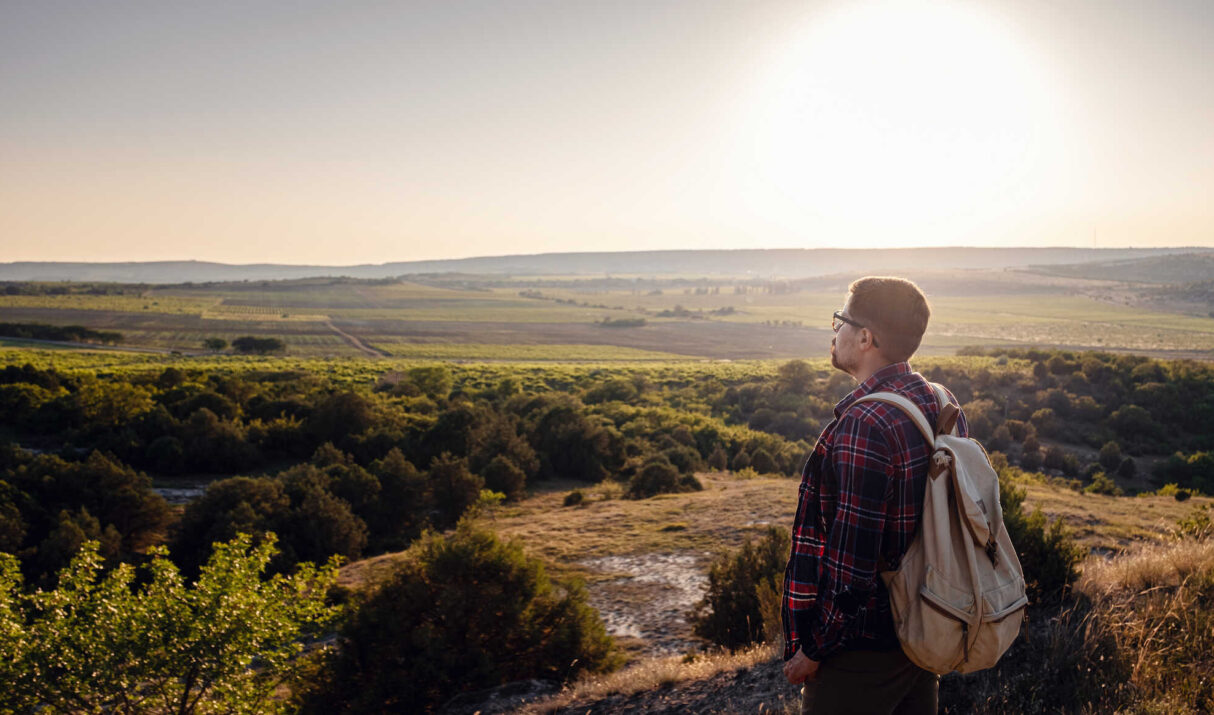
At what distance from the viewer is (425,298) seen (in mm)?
191625

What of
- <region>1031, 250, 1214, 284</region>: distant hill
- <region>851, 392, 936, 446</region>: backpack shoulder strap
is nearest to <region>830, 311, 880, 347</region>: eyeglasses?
<region>851, 392, 936, 446</region>: backpack shoulder strap

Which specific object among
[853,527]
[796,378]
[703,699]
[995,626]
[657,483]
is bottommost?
[796,378]

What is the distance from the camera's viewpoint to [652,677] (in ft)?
19.9

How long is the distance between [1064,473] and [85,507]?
3118 centimetres

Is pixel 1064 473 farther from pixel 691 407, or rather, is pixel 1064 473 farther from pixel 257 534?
pixel 257 534

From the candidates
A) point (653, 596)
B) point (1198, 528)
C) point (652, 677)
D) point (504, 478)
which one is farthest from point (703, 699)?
point (504, 478)

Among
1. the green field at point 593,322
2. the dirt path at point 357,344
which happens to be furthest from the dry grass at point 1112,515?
the dirt path at point 357,344

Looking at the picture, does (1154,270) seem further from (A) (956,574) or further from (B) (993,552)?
(A) (956,574)

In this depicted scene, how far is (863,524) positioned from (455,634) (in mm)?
6363

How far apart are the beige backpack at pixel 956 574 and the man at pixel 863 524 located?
76 mm

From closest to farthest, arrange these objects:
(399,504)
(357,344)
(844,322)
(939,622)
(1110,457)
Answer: (939,622)
(844,322)
(399,504)
(1110,457)
(357,344)

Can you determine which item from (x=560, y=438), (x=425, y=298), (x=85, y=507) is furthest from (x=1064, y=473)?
(x=425, y=298)

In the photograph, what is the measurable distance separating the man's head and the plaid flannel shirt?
0.23 feet

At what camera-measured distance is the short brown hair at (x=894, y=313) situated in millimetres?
2541
